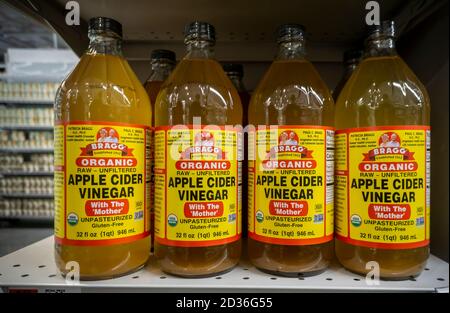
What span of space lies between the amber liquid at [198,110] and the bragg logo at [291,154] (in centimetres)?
12

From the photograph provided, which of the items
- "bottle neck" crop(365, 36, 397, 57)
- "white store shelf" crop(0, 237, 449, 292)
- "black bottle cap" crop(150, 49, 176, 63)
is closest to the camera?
"white store shelf" crop(0, 237, 449, 292)

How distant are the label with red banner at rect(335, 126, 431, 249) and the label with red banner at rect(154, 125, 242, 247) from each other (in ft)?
0.87

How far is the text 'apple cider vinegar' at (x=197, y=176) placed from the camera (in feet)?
2.14

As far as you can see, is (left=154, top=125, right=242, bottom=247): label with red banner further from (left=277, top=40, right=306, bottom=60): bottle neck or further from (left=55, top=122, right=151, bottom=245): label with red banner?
(left=277, top=40, right=306, bottom=60): bottle neck

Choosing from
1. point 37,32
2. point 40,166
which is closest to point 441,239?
point 40,166

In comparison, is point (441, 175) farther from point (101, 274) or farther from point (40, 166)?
point (40, 166)

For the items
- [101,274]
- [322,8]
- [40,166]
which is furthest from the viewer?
[40,166]

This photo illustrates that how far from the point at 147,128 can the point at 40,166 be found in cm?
331

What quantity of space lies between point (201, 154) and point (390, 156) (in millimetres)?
376

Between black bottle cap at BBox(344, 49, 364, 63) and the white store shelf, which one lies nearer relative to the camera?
the white store shelf

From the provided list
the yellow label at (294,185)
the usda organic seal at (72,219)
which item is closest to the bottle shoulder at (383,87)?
the yellow label at (294,185)

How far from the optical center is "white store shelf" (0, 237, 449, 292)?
0.62 meters

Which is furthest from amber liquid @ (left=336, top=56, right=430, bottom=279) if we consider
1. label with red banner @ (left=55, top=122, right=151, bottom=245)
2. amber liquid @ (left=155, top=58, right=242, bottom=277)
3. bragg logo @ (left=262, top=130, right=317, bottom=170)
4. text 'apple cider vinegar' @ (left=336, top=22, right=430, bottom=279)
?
label with red banner @ (left=55, top=122, right=151, bottom=245)

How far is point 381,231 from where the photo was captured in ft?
2.15
